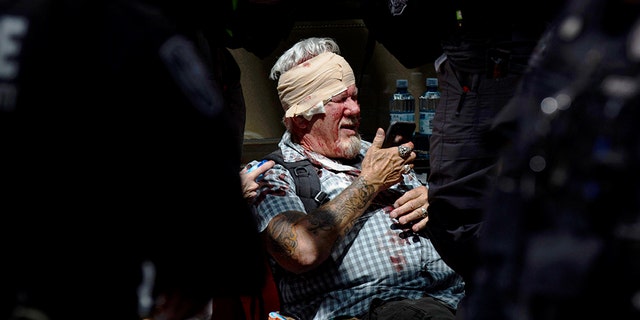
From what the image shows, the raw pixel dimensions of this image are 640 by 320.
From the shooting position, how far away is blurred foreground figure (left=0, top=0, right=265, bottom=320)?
1146mm

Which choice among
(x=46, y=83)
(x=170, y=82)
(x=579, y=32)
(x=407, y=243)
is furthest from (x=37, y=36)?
(x=407, y=243)

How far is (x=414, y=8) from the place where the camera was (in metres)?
3.47

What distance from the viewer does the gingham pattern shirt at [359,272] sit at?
10.9ft

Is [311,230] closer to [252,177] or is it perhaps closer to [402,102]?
[252,177]

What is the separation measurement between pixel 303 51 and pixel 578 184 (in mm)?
2980

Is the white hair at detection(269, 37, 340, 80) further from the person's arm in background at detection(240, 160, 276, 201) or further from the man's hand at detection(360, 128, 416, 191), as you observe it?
the person's arm in background at detection(240, 160, 276, 201)

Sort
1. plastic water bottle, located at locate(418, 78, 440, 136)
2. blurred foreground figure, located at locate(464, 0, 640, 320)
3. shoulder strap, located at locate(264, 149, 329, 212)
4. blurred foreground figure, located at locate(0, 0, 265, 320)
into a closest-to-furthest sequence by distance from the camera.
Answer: blurred foreground figure, located at locate(464, 0, 640, 320) → blurred foreground figure, located at locate(0, 0, 265, 320) → shoulder strap, located at locate(264, 149, 329, 212) → plastic water bottle, located at locate(418, 78, 440, 136)

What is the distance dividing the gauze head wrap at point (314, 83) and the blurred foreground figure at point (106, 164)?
101 inches

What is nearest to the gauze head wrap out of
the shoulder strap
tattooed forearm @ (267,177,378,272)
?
the shoulder strap

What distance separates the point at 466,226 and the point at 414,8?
1.16 meters

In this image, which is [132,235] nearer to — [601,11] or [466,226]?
[601,11]

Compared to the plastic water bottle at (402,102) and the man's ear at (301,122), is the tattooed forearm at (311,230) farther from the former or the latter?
the plastic water bottle at (402,102)

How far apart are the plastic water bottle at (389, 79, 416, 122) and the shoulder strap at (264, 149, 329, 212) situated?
1344mm

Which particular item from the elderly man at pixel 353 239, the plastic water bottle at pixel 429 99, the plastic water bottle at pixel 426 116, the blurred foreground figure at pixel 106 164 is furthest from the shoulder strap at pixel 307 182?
the blurred foreground figure at pixel 106 164
